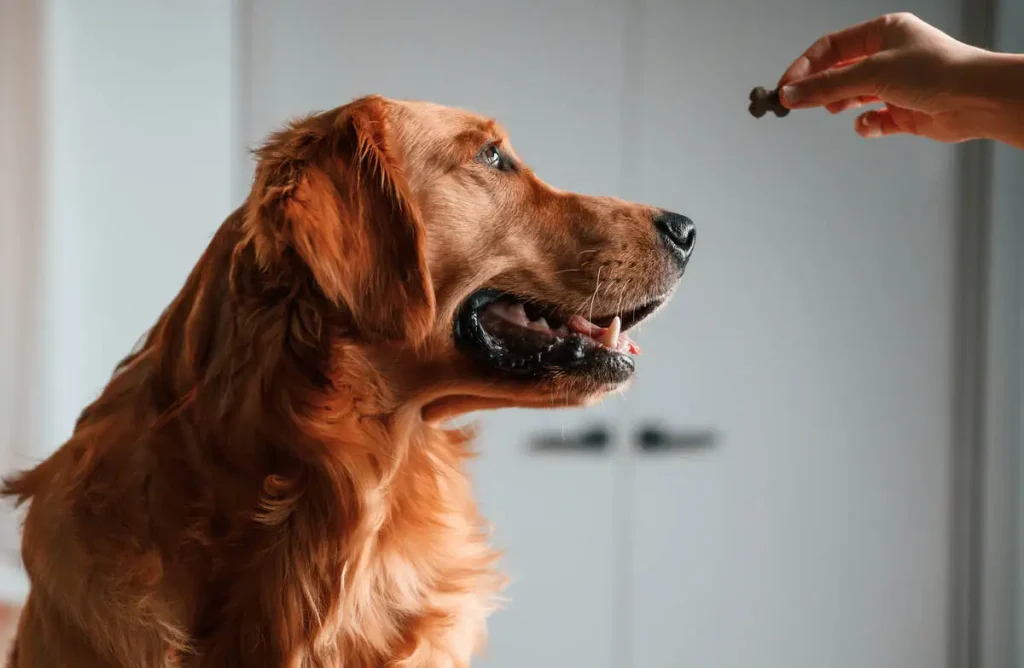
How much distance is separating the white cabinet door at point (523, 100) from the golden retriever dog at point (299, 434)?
3.51 feet

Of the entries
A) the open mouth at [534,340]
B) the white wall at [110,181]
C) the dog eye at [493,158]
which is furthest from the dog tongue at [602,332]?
the white wall at [110,181]

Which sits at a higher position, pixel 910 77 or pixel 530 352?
pixel 910 77

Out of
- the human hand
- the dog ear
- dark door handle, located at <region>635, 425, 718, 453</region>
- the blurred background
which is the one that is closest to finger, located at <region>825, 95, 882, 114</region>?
the human hand

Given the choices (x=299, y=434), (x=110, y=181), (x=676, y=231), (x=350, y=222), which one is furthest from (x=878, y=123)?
(x=110, y=181)

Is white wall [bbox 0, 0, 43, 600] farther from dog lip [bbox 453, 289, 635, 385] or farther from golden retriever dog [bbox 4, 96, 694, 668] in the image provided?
dog lip [bbox 453, 289, 635, 385]

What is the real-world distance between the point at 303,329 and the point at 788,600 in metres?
1.74

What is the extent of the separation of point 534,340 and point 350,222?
Result: 0.27 metres

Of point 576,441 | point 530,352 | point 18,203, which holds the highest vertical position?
point 18,203

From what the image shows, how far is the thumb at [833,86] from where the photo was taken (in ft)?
3.42

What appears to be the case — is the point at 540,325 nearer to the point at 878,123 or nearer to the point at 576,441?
the point at 878,123

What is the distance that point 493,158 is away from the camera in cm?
116

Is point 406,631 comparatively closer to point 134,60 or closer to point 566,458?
point 566,458

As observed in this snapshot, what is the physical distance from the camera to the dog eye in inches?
→ 45.1

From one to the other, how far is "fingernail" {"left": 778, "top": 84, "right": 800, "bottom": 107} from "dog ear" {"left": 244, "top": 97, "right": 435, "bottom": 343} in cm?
49
